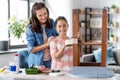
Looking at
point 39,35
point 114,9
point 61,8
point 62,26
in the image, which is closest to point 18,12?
point 61,8

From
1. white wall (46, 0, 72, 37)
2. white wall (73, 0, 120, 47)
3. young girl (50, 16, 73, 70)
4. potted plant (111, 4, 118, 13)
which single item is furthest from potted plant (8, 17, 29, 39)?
young girl (50, 16, 73, 70)

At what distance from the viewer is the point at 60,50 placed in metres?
2.15

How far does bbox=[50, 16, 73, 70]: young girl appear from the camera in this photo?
2.17 m

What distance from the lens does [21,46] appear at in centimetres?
548

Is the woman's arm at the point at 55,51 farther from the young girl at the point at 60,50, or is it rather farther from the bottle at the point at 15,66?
the bottle at the point at 15,66

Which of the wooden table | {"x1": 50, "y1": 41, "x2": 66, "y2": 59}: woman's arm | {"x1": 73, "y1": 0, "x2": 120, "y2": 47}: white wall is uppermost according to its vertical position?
{"x1": 73, "y1": 0, "x2": 120, "y2": 47}: white wall

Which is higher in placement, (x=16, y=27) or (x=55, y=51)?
(x=16, y=27)

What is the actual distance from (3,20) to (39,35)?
294 centimetres

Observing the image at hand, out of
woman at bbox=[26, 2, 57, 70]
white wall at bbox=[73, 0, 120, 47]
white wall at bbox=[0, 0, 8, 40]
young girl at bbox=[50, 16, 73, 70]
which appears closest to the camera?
young girl at bbox=[50, 16, 73, 70]

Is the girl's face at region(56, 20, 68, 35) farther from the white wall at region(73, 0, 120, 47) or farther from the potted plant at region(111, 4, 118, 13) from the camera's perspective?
the white wall at region(73, 0, 120, 47)

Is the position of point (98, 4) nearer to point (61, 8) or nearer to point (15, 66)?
point (61, 8)

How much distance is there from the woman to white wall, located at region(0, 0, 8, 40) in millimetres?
2818

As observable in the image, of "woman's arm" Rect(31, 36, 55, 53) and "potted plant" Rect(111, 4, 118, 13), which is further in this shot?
"potted plant" Rect(111, 4, 118, 13)

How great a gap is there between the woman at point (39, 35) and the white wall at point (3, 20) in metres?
2.82
